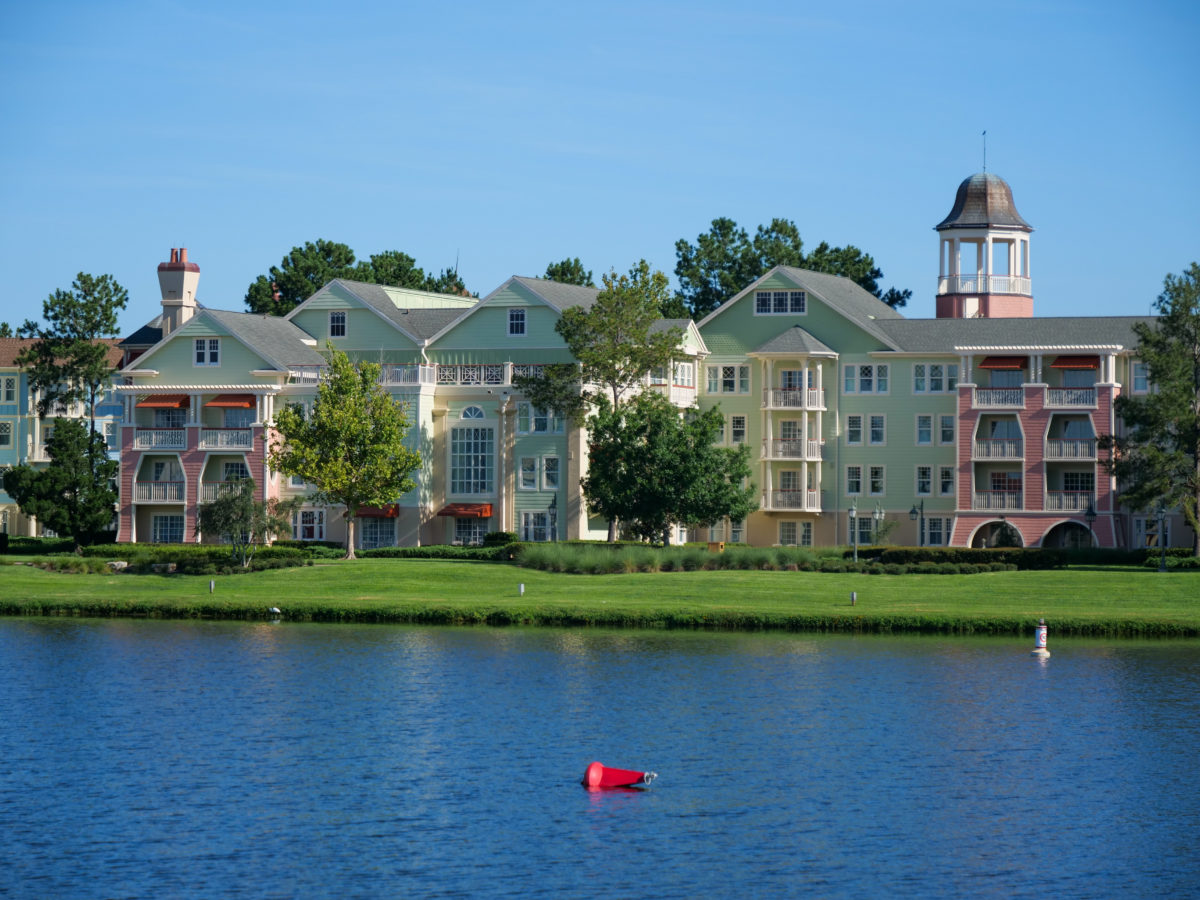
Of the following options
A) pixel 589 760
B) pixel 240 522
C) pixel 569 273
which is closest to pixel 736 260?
pixel 569 273

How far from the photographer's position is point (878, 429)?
275 feet

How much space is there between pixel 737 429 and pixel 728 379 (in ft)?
8.08

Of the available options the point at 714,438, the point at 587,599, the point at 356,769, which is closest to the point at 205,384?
the point at 714,438

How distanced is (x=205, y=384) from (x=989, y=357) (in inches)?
1419

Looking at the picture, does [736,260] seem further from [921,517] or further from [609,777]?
[609,777]

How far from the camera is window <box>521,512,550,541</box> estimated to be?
79.6 m

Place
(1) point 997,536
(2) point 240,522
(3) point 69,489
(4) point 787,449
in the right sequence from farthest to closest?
(4) point 787,449
(3) point 69,489
(1) point 997,536
(2) point 240,522

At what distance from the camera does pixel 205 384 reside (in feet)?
277

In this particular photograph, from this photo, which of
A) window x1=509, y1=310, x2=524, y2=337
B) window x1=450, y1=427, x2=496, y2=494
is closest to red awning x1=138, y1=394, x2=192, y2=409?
window x1=450, y1=427, x2=496, y2=494

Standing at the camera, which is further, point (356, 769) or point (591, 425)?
point (591, 425)

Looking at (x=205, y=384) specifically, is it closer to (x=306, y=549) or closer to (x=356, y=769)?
(x=306, y=549)

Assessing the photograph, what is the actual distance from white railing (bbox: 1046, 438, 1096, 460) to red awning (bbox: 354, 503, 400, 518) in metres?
28.8

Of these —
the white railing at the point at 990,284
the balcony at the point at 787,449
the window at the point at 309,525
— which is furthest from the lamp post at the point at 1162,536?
the window at the point at 309,525

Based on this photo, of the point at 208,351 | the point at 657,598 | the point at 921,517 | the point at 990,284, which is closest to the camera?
the point at 657,598
